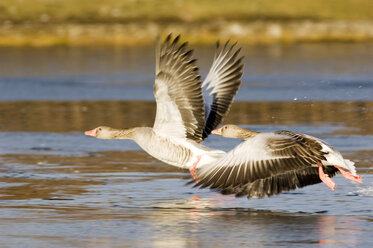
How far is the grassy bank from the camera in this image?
5047cm

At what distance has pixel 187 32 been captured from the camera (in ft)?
167

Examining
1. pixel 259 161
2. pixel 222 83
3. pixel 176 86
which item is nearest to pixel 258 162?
pixel 259 161

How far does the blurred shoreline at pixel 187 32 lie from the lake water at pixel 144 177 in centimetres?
2134

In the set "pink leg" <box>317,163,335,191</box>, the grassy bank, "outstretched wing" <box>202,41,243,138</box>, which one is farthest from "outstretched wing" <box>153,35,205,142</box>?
the grassy bank

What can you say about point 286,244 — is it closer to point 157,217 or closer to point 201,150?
point 157,217

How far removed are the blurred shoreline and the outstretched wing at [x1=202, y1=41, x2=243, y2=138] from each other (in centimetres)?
3750

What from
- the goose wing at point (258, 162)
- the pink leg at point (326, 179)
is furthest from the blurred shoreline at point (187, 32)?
the goose wing at point (258, 162)

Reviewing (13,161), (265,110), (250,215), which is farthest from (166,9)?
(250,215)

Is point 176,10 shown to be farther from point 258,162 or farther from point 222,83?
point 258,162

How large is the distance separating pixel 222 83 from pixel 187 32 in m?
39.3

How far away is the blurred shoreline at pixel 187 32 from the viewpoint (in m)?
49.9

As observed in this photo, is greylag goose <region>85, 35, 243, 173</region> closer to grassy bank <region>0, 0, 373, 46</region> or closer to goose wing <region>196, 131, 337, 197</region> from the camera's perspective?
goose wing <region>196, 131, 337, 197</region>

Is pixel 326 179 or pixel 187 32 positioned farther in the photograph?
pixel 187 32

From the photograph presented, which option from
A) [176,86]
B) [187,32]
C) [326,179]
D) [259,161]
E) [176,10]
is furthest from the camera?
[176,10]
